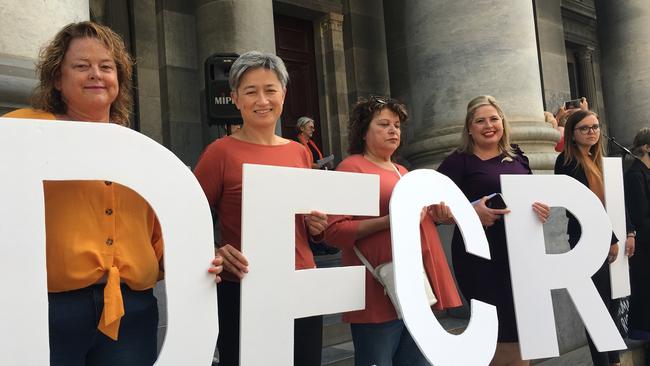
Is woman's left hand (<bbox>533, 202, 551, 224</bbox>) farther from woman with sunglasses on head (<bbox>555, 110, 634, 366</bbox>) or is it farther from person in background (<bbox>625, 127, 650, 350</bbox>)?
person in background (<bbox>625, 127, 650, 350</bbox>)

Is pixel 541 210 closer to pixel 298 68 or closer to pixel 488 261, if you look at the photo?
pixel 488 261

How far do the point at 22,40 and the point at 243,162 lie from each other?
149cm

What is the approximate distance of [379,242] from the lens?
9.96ft

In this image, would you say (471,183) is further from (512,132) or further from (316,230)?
(512,132)

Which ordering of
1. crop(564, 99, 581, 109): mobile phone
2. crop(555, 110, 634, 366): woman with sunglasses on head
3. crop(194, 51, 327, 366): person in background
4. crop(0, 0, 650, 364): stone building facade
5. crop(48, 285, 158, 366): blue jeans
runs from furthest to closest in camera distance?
crop(564, 99, 581, 109): mobile phone, crop(0, 0, 650, 364): stone building facade, crop(555, 110, 634, 366): woman with sunglasses on head, crop(194, 51, 327, 366): person in background, crop(48, 285, 158, 366): blue jeans

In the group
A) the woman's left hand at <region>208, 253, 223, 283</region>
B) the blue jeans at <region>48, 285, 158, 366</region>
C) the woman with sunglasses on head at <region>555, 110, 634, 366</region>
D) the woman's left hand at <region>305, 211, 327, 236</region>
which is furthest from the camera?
the woman with sunglasses on head at <region>555, 110, 634, 366</region>

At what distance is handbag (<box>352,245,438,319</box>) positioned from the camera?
289 cm

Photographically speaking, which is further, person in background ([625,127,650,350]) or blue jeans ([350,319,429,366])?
person in background ([625,127,650,350])

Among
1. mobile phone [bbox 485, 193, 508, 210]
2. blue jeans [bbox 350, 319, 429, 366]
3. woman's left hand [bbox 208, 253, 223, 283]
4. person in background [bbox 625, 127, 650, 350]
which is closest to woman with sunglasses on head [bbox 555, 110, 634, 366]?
person in background [bbox 625, 127, 650, 350]

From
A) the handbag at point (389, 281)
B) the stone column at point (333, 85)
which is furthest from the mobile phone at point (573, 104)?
the handbag at point (389, 281)

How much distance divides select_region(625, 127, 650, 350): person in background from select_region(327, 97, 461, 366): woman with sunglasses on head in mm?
2484

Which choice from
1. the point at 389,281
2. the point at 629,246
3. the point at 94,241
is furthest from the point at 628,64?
the point at 94,241

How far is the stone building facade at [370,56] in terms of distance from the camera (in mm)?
5934

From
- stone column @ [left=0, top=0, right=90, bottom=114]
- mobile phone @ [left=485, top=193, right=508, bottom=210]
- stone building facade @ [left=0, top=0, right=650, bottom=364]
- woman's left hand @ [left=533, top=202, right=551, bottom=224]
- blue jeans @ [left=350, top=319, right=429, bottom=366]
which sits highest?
stone building facade @ [left=0, top=0, right=650, bottom=364]
